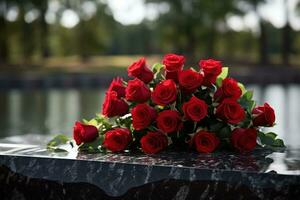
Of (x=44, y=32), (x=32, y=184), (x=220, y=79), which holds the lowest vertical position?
(x=32, y=184)

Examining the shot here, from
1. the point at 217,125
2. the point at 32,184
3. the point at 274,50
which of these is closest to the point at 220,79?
the point at 217,125

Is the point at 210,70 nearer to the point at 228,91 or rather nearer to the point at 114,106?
the point at 228,91

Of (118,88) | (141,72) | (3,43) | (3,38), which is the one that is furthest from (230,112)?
(3,43)

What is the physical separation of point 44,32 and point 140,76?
49362 millimetres

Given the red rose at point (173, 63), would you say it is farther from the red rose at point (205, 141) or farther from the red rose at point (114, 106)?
the red rose at point (205, 141)

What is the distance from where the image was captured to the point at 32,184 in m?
2.93

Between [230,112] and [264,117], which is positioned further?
[264,117]

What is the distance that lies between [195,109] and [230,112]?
186 millimetres

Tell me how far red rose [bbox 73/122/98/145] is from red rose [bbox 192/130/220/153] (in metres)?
0.56

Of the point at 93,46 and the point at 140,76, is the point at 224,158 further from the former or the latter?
the point at 93,46

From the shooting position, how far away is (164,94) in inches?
125

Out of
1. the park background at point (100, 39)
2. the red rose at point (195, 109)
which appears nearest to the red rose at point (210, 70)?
the red rose at point (195, 109)

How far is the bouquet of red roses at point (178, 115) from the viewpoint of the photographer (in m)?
3.10

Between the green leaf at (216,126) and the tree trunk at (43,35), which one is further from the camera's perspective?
the tree trunk at (43,35)
